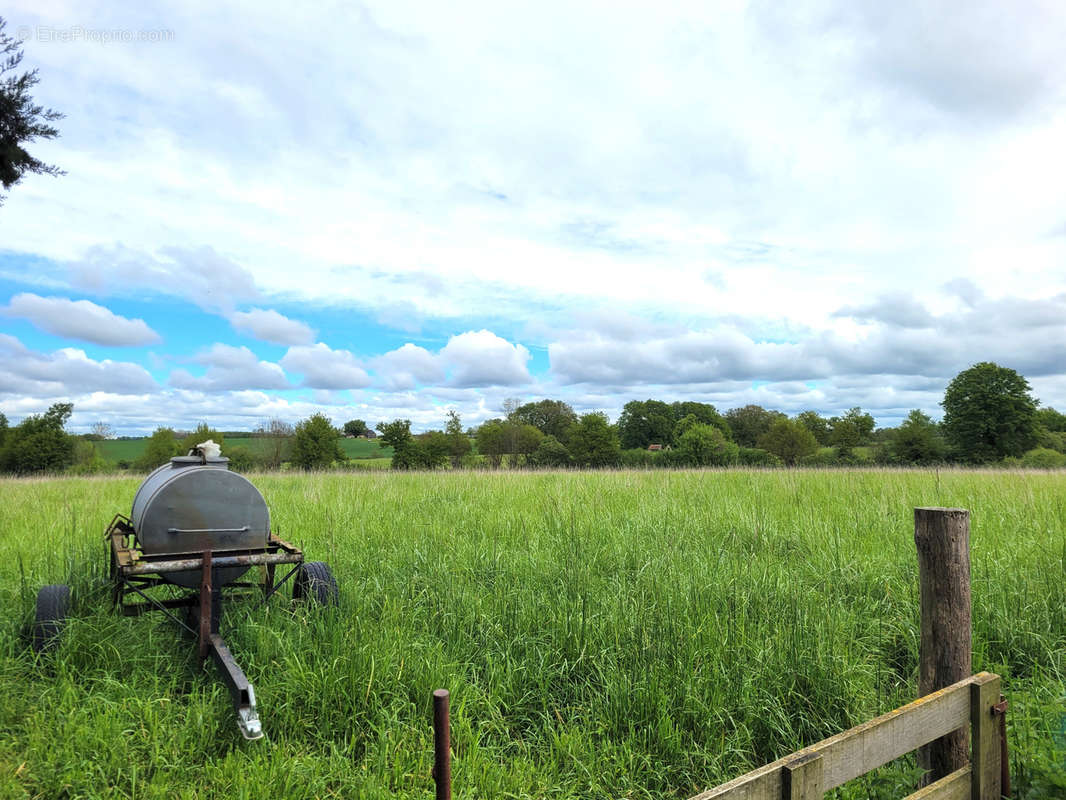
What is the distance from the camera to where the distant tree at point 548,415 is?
8098 centimetres

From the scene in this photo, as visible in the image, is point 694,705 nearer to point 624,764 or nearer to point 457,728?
point 624,764

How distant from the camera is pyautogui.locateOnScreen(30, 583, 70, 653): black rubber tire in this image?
189 inches

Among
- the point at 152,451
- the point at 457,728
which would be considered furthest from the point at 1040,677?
the point at 152,451

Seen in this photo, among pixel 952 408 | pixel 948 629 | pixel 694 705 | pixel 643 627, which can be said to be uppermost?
pixel 952 408

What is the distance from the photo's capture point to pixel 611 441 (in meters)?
64.1

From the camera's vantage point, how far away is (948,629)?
3.60 meters

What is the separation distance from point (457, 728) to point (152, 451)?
1981 inches

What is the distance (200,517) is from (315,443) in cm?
4114

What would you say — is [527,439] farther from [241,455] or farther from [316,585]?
[316,585]

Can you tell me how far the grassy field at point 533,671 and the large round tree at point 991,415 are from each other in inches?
2088

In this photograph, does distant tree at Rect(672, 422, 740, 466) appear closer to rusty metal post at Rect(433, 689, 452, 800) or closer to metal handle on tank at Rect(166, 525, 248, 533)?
metal handle on tank at Rect(166, 525, 248, 533)

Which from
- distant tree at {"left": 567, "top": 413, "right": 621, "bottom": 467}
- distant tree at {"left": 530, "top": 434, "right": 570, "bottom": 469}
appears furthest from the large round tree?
distant tree at {"left": 530, "top": 434, "right": 570, "bottom": 469}

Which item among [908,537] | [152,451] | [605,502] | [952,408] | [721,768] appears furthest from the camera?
[952,408]

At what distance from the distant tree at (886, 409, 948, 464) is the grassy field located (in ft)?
182
